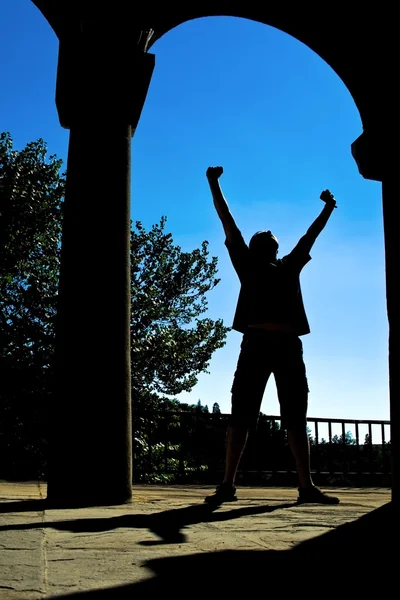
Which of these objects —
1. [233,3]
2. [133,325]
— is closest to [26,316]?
[133,325]

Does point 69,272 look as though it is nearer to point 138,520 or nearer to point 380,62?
point 138,520

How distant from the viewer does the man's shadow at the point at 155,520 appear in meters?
2.51

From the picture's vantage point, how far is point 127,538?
7.58 ft

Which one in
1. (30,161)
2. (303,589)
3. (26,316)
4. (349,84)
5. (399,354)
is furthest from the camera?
(30,161)

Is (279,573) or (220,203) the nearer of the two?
(279,573)

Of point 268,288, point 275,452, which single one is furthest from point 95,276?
point 275,452

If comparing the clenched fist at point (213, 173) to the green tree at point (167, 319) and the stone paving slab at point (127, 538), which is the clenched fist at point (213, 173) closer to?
the stone paving slab at point (127, 538)

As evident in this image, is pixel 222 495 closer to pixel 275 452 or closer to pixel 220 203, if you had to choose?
pixel 220 203

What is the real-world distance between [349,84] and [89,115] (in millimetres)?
1883

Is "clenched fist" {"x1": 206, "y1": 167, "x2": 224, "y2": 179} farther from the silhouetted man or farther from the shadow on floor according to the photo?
the shadow on floor

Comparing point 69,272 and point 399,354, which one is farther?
point 69,272

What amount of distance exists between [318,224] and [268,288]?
1.93 feet

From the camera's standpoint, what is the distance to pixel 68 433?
3652 millimetres

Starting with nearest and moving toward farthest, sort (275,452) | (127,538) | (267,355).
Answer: (127,538)
(267,355)
(275,452)
